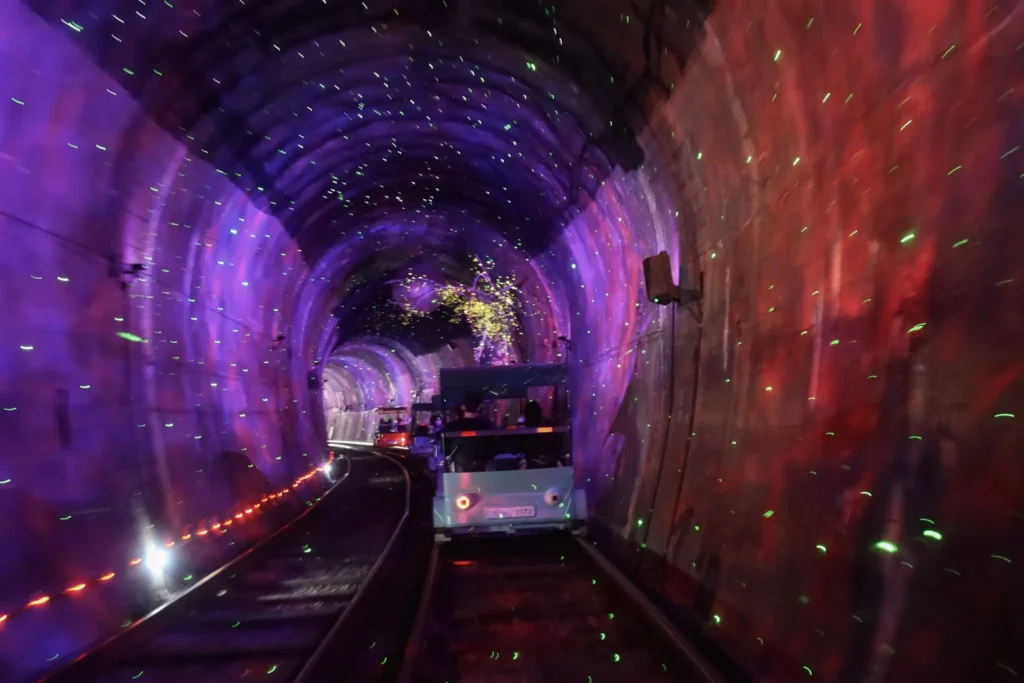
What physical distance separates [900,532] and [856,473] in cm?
67

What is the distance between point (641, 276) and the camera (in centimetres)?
1267

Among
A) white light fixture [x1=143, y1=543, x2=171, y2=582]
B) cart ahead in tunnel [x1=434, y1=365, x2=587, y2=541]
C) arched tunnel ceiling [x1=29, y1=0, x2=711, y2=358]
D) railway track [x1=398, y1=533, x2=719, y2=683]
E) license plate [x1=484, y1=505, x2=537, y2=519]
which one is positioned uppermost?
arched tunnel ceiling [x1=29, y1=0, x2=711, y2=358]

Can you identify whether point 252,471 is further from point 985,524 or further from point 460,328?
point 460,328

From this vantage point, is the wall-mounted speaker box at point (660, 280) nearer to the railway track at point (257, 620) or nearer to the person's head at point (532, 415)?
the person's head at point (532, 415)

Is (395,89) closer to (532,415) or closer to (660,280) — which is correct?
(532,415)

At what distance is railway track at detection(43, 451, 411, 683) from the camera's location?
651cm

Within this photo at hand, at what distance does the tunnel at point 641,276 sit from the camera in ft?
14.0

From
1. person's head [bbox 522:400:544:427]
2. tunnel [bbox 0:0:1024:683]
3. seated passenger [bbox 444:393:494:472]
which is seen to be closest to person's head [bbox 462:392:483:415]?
seated passenger [bbox 444:393:494:472]

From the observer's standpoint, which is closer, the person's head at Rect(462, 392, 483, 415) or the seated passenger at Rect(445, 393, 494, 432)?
the seated passenger at Rect(445, 393, 494, 432)

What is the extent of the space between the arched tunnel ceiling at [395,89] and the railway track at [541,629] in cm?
543

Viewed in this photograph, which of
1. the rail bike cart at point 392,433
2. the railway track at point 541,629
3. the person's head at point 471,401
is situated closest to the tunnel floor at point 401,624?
the railway track at point 541,629

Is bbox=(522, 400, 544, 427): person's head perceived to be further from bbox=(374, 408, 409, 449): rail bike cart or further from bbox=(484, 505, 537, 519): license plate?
bbox=(374, 408, 409, 449): rail bike cart

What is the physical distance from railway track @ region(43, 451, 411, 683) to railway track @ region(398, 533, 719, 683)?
0.92 m

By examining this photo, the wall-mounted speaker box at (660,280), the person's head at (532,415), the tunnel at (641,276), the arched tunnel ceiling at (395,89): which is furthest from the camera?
the person's head at (532,415)
